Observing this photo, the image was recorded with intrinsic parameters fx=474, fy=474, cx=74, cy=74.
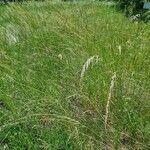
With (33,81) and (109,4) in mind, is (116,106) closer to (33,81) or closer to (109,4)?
(33,81)

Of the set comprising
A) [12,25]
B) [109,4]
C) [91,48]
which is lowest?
[109,4]

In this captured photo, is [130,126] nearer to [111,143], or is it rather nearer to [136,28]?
[111,143]

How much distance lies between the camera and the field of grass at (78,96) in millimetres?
3273

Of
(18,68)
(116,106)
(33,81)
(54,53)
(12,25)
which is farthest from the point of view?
(12,25)

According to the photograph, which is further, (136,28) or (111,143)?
(136,28)

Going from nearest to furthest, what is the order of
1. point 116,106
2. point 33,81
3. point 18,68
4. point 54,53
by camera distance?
1. point 116,106
2. point 33,81
3. point 18,68
4. point 54,53

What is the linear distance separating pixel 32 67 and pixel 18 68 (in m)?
0.16

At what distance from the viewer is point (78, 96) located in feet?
12.4

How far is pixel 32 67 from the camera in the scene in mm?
4371

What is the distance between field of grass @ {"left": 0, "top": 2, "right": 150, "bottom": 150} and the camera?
129 inches

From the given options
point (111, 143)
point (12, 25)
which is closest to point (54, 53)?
point (12, 25)

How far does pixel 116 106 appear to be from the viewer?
347 centimetres

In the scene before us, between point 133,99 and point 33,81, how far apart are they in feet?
2.82

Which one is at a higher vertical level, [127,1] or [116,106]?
[116,106]
